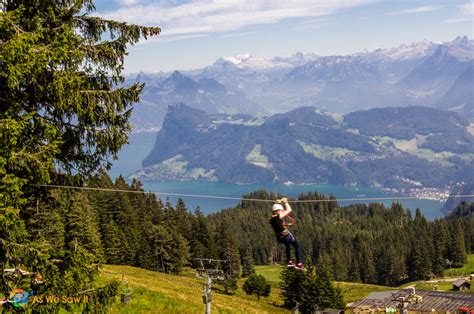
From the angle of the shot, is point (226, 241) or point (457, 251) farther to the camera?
point (457, 251)

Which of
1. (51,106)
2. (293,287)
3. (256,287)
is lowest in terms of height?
(256,287)

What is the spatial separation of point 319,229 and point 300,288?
123959 millimetres

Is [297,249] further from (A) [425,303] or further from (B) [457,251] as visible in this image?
(B) [457,251]

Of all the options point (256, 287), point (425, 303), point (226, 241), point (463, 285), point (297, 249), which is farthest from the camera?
point (226, 241)

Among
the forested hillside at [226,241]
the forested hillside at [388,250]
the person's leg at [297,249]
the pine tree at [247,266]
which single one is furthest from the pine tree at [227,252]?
the person's leg at [297,249]

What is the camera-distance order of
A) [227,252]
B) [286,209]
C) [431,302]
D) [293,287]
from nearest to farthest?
[286,209] → [293,287] → [431,302] → [227,252]

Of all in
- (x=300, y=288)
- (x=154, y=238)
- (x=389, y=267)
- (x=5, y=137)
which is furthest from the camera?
(x=389, y=267)

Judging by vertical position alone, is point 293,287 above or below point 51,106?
below

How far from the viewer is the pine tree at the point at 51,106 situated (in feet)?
37.4

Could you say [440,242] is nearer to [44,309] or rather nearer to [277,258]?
[277,258]

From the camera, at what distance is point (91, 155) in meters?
14.6

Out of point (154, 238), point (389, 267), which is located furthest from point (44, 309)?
point (389, 267)

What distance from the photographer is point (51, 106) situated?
43.8 feet

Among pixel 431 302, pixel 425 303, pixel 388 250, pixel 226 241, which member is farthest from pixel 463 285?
pixel 226 241
